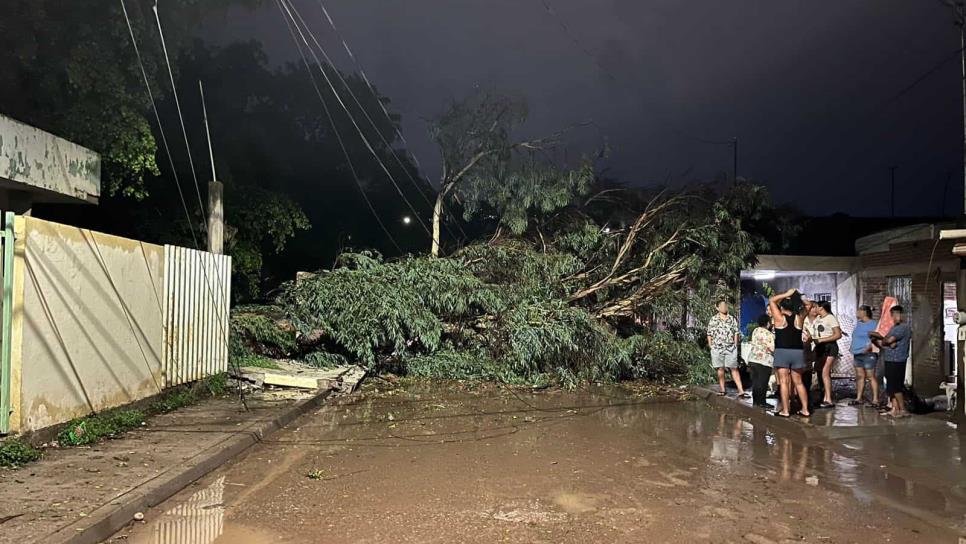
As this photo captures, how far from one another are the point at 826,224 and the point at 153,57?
22054 millimetres

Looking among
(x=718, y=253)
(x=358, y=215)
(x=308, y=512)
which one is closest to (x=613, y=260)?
(x=718, y=253)

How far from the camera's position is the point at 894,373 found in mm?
9227

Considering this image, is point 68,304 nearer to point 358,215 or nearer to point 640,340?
point 640,340

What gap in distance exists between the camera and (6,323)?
604 cm

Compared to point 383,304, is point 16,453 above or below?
below

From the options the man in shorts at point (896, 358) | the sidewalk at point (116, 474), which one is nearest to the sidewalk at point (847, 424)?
the man in shorts at point (896, 358)

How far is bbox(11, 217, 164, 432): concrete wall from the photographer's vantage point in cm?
620

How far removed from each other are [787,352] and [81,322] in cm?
839

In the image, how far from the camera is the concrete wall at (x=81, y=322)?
244 inches

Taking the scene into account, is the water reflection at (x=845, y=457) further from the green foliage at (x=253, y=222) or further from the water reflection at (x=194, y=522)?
the green foliage at (x=253, y=222)

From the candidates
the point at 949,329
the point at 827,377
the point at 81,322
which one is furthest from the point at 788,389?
the point at 81,322

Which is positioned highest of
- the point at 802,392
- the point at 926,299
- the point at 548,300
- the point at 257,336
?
the point at 926,299

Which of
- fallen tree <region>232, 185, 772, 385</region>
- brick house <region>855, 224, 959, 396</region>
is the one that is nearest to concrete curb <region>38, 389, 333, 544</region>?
fallen tree <region>232, 185, 772, 385</region>

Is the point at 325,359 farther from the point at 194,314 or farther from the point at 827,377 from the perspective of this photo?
the point at 827,377
